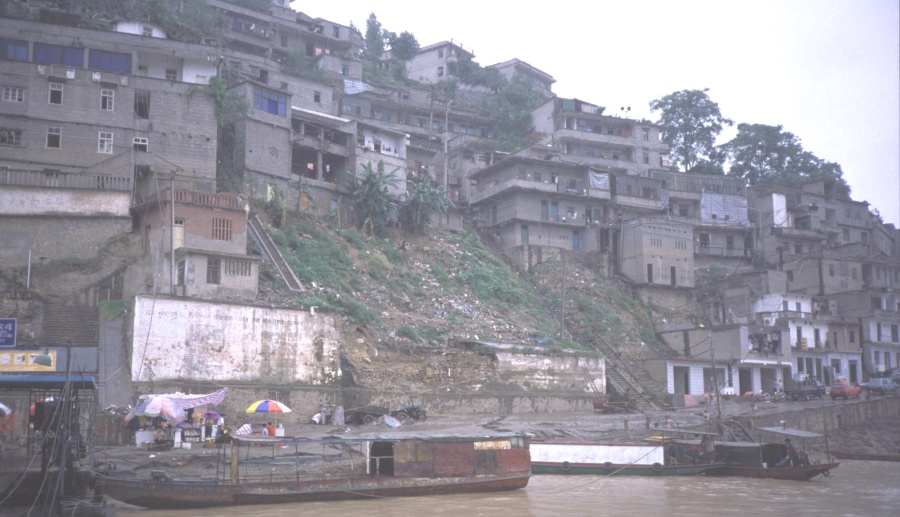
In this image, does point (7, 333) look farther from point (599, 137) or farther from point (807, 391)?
point (599, 137)

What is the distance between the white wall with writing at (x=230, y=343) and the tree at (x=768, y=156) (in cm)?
5311

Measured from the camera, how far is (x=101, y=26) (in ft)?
141

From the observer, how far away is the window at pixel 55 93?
3897 centimetres

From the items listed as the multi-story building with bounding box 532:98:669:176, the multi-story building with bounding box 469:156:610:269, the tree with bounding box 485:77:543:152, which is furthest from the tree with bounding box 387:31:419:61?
the multi-story building with bounding box 469:156:610:269

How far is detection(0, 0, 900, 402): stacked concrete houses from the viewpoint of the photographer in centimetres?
3450

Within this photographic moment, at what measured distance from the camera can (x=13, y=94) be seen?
38531mm

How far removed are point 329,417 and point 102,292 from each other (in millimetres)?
11011

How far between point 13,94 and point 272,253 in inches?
542

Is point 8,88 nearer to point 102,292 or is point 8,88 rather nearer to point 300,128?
point 102,292

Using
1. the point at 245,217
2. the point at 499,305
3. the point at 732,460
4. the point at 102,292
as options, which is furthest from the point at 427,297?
the point at 732,460

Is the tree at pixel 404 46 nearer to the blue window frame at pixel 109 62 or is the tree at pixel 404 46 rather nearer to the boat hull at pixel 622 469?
the blue window frame at pixel 109 62

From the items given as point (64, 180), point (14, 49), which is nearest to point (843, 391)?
point (64, 180)

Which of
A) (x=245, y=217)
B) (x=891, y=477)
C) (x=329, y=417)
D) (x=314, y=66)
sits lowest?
(x=891, y=477)

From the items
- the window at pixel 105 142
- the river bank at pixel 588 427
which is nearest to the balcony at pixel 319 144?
the window at pixel 105 142
